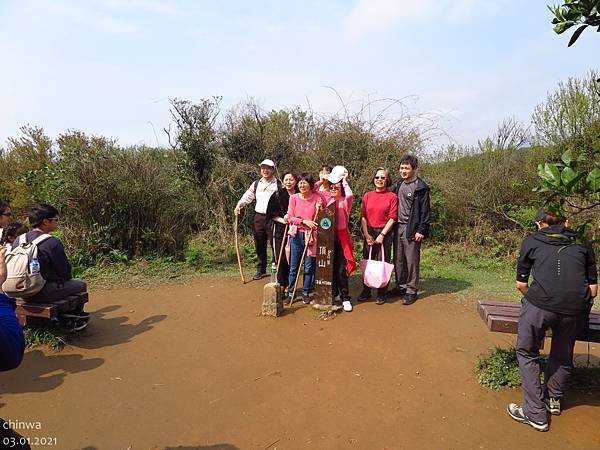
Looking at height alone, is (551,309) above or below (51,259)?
below

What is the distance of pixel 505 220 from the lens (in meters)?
10.2

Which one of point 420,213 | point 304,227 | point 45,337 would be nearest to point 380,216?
→ point 420,213

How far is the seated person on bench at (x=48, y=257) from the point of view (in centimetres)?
442

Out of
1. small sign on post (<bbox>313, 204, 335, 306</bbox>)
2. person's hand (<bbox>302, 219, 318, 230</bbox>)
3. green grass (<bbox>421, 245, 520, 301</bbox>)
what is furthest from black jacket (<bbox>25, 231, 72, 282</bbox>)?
green grass (<bbox>421, 245, 520, 301</bbox>)

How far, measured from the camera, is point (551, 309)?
9.95 ft

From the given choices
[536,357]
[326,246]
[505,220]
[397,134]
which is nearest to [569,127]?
[505,220]

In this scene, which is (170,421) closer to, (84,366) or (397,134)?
(84,366)

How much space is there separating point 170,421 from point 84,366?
4.79 ft

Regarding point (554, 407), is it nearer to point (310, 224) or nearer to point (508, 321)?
point (508, 321)

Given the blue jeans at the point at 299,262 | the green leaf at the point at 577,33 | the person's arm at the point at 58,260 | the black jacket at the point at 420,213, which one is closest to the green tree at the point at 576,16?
the green leaf at the point at 577,33

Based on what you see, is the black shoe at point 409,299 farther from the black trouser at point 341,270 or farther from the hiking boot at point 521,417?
the hiking boot at point 521,417

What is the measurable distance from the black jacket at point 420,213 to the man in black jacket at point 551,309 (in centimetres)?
216

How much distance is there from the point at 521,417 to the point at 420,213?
2848 mm

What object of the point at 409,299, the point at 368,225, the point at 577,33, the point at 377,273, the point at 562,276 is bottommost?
the point at 409,299
